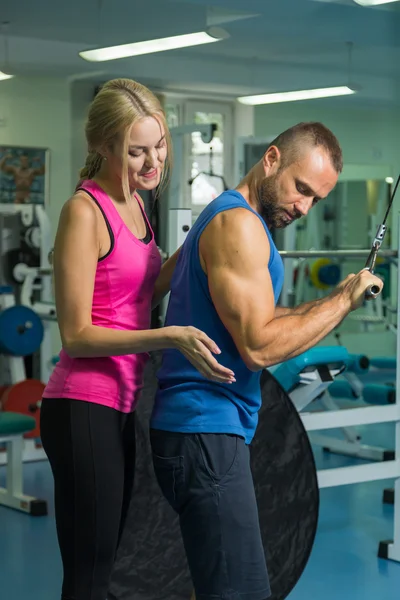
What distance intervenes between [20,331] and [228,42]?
285 cm

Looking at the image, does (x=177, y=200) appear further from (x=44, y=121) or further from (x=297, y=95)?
(x=297, y=95)

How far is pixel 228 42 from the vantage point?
22.0 ft

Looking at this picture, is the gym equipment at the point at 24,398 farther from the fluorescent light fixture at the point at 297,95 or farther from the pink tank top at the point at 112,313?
the pink tank top at the point at 112,313

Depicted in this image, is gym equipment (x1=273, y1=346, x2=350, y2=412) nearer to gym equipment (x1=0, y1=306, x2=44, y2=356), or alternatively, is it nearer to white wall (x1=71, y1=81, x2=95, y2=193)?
gym equipment (x1=0, y1=306, x2=44, y2=356)

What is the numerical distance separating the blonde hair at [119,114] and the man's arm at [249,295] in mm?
230

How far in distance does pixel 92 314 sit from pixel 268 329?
37 cm

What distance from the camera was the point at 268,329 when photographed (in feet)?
5.32

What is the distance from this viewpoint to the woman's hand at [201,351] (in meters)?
1.55

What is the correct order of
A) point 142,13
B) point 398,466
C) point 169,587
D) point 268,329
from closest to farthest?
point 268,329
point 169,587
point 398,466
point 142,13

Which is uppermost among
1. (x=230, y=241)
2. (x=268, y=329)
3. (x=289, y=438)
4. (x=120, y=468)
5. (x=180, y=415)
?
(x=230, y=241)

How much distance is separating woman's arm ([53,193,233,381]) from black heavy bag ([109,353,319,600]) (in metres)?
1.00

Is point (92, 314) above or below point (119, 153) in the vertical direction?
below

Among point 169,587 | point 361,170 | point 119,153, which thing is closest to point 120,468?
point 119,153

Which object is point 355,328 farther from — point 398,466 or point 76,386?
point 76,386
